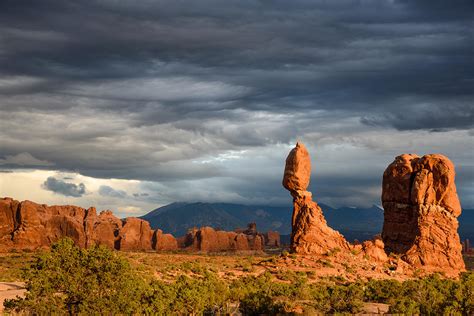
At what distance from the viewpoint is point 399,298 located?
48.1 m

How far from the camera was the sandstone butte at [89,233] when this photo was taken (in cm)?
10981

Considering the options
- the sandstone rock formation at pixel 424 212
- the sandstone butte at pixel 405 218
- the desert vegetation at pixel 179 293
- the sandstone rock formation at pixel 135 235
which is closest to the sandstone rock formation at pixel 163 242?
the sandstone rock formation at pixel 135 235

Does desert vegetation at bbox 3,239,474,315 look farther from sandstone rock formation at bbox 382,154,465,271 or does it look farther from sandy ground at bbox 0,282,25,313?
sandstone rock formation at bbox 382,154,465,271

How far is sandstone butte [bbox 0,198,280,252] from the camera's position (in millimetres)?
109812

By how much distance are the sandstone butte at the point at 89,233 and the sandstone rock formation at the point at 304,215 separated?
54361 millimetres

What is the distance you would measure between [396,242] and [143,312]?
38.6m

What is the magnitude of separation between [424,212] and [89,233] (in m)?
69.0

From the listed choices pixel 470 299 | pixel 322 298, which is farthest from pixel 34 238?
pixel 470 299

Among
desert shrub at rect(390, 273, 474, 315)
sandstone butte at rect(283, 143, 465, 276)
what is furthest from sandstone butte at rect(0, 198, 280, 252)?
desert shrub at rect(390, 273, 474, 315)

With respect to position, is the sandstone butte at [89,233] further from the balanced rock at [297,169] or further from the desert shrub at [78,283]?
the desert shrub at [78,283]

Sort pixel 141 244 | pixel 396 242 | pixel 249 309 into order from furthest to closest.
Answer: pixel 141 244
pixel 396 242
pixel 249 309

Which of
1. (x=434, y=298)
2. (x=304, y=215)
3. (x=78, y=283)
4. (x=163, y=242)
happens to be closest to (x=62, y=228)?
(x=163, y=242)

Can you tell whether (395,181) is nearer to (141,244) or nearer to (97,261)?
(97,261)

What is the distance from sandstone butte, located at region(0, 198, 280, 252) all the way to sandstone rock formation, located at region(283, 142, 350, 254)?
178 ft
